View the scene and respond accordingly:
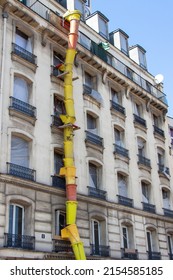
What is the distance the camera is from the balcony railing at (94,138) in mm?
22753

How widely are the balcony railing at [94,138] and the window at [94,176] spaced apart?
4.59 feet

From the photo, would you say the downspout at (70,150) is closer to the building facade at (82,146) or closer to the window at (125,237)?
the building facade at (82,146)

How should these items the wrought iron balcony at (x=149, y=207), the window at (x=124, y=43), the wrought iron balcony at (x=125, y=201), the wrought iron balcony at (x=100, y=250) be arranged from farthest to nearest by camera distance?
the window at (x=124, y=43), the wrought iron balcony at (x=149, y=207), the wrought iron balcony at (x=125, y=201), the wrought iron balcony at (x=100, y=250)

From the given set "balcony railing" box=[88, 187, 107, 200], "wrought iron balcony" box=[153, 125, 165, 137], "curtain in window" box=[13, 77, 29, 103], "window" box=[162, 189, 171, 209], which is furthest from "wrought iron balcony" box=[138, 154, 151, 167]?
"curtain in window" box=[13, 77, 29, 103]

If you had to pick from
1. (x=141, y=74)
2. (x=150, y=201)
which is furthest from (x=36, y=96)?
(x=141, y=74)

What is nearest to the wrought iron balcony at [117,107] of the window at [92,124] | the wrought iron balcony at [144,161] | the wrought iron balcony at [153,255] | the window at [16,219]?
the window at [92,124]

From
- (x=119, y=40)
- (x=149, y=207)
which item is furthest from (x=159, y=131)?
(x=119, y=40)

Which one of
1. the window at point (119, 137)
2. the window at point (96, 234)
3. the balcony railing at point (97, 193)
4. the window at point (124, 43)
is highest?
the window at point (124, 43)

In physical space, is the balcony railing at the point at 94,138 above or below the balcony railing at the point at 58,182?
above

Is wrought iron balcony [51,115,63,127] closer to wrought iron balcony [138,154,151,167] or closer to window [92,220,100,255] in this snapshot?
window [92,220,100,255]

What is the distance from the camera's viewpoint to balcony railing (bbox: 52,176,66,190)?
63.4 feet

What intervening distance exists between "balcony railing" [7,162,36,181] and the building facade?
5cm

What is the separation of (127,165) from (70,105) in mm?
6760
